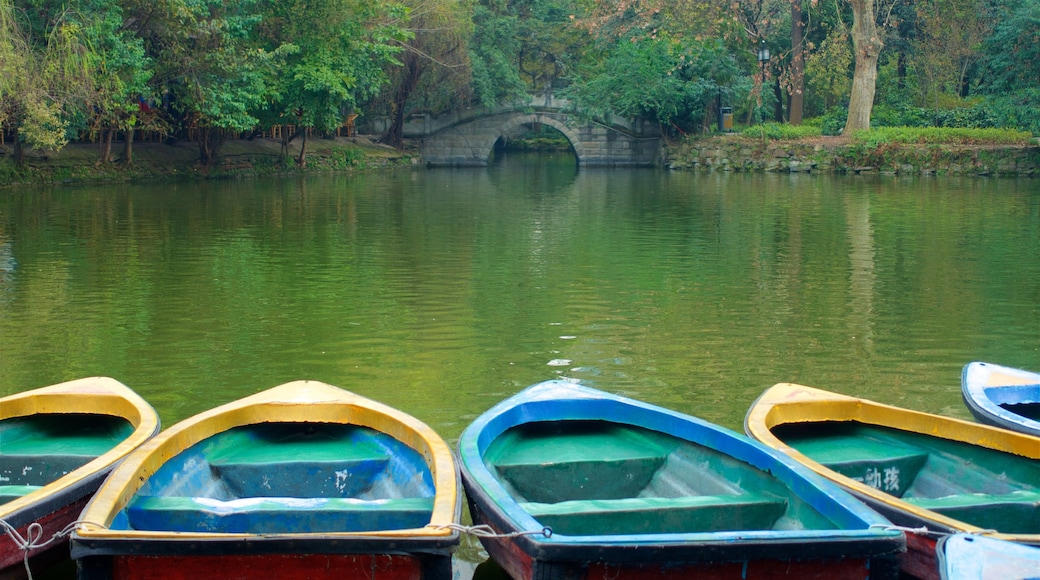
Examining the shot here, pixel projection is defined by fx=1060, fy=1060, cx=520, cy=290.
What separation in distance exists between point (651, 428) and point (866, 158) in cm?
2434

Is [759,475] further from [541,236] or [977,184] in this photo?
[977,184]

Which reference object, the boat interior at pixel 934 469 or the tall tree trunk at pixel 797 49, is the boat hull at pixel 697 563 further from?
the tall tree trunk at pixel 797 49

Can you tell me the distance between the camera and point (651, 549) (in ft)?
9.91

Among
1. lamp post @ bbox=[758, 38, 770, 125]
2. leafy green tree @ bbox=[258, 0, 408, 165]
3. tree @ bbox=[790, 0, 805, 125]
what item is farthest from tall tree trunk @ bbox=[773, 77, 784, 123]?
leafy green tree @ bbox=[258, 0, 408, 165]

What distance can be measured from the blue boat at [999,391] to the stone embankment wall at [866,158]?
22680 mm

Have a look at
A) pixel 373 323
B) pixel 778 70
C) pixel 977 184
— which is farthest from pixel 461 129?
pixel 373 323

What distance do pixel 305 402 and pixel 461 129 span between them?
106 feet

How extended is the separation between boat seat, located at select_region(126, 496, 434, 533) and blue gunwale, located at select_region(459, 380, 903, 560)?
0.28 metres

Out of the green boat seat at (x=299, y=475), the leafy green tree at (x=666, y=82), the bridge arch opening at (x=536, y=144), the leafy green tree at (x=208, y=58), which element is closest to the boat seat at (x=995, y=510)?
the green boat seat at (x=299, y=475)

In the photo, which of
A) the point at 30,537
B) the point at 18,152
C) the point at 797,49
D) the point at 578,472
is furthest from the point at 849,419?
the point at 797,49

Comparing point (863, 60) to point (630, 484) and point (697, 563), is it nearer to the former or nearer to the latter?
point (630, 484)

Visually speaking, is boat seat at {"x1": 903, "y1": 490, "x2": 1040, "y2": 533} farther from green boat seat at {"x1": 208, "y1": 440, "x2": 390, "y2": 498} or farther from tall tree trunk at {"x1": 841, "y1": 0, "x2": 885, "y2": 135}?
tall tree trunk at {"x1": 841, "y1": 0, "x2": 885, "y2": 135}

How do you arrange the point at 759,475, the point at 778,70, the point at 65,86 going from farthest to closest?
the point at 778,70 < the point at 65,86 < the point at 759,475

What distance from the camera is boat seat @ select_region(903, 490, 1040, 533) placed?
3695 mm
